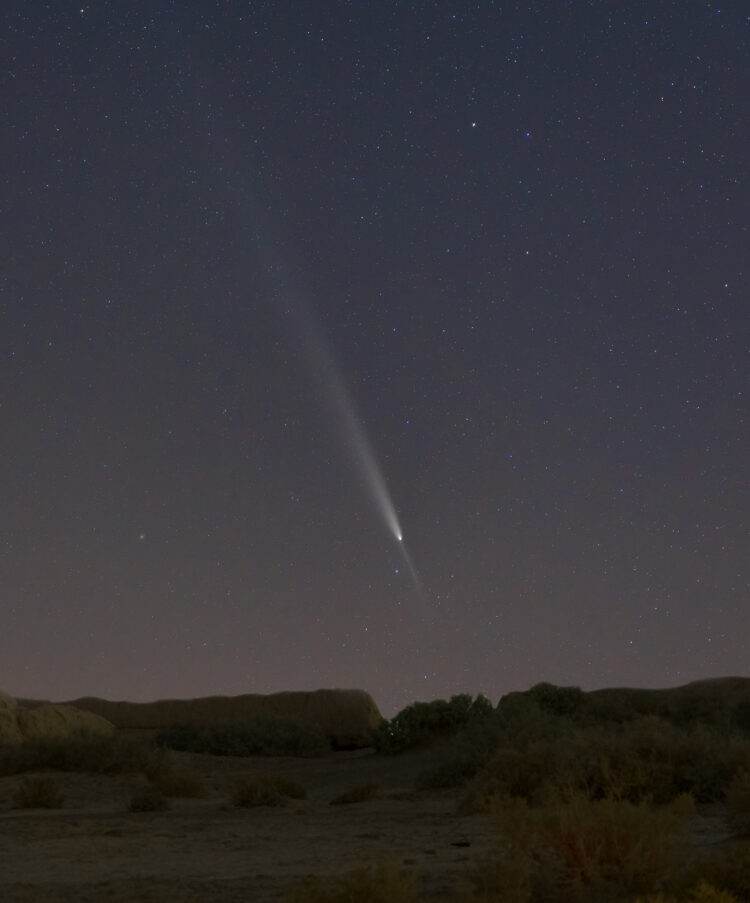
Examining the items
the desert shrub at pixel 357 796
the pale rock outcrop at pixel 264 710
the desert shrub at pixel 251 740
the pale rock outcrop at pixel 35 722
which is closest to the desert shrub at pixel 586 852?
the desert shrub at pixel 357 796

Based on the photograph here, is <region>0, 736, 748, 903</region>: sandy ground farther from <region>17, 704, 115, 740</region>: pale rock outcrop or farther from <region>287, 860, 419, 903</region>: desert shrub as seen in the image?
<region>17, 704, 115, 740</region>: pale rock outcrop

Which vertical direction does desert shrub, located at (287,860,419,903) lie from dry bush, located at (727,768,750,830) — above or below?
above

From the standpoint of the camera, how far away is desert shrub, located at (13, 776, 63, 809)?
1762 cm

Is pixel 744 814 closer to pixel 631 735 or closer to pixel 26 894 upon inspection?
pixel 631 735

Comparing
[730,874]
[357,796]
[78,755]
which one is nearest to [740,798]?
[730,874]

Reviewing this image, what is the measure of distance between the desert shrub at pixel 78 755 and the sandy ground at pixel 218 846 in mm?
3781

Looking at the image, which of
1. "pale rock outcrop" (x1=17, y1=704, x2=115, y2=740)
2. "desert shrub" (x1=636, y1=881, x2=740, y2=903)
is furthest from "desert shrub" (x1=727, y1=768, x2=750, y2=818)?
"pale rock outcrop" (x1=17, y1=704, x2=115, y2=740)

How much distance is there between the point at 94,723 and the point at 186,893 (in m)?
28.7

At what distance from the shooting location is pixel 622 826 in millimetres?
7820

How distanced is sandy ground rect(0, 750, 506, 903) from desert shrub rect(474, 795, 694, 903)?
0.45 metres

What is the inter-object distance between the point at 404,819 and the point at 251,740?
69.4 ft

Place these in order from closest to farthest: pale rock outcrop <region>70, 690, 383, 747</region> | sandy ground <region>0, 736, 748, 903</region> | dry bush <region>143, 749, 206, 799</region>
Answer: sandy ground <region>0, 736, 748, 903</region>
dry bush <region>143, 749, 206, 799</region>
pale rock outcrop <region>70, 690, 383, 747</region>

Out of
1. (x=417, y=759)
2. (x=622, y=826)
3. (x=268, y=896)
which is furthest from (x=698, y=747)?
(x=417, y=759)

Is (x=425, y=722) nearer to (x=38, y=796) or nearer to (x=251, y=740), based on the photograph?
(x=251, y=740)
